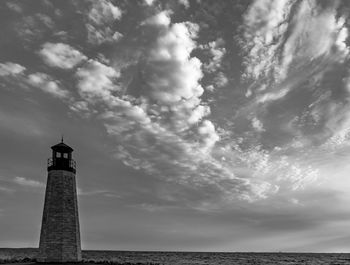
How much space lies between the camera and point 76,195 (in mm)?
36906

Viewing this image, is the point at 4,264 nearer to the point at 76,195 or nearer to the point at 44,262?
the point at 44,262

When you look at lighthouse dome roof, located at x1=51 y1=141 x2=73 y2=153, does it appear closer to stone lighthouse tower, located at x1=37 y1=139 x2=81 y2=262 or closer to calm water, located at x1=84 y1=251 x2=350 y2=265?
stone lighthouse tower, located at x1=37 y1=139 x2=81 y2=262

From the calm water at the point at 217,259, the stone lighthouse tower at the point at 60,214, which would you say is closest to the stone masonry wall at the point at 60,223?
the stone lighthouse tower at the point at 60,214

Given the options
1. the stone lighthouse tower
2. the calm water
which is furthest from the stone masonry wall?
the calm water

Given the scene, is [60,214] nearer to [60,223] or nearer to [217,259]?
[60,223]

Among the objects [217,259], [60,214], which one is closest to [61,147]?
[60,214]

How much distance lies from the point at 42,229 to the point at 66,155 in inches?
277

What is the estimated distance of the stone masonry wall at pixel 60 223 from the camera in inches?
1312

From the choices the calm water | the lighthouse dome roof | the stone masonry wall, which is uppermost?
the lighthouse dome roof

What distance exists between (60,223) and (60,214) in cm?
78

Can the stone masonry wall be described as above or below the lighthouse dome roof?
below

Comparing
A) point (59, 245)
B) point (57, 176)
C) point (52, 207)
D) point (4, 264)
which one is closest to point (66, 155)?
point (57, 176)

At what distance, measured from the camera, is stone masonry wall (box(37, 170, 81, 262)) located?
109 feet

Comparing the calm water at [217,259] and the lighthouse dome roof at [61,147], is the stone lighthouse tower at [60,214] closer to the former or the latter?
the lighthouse dome roof at [61,147]
